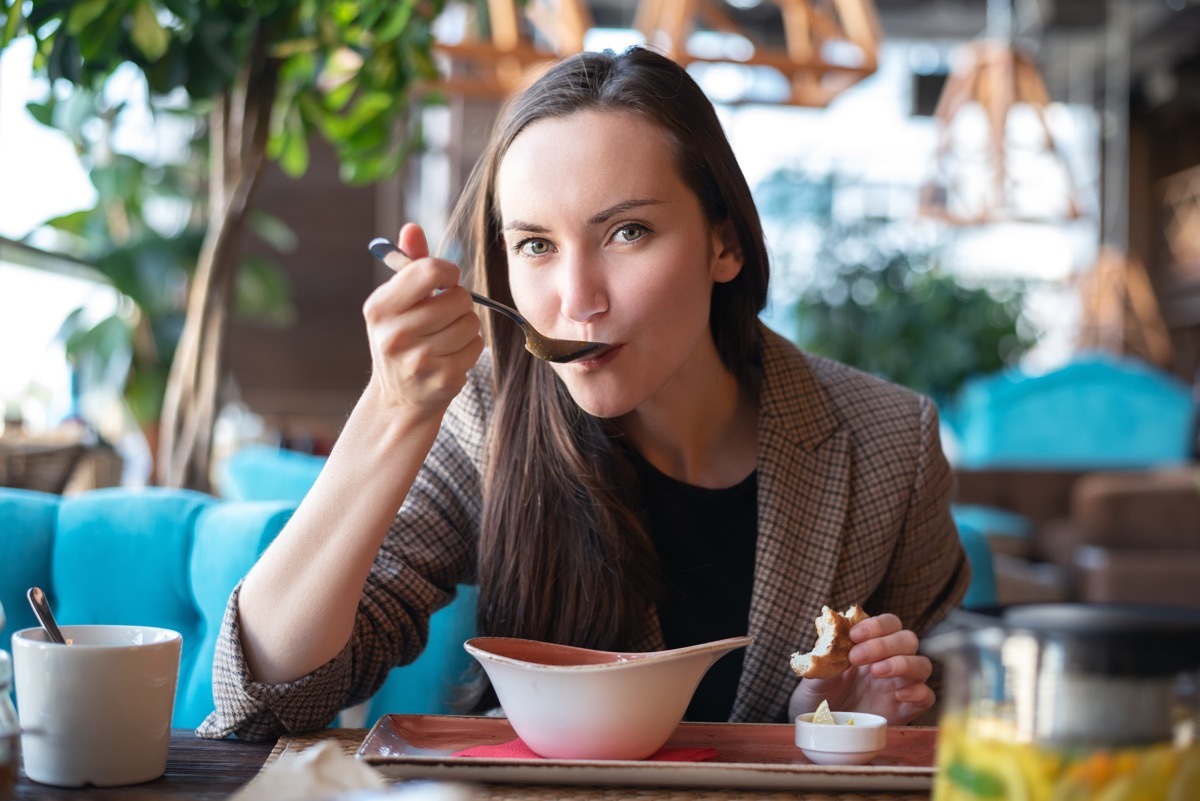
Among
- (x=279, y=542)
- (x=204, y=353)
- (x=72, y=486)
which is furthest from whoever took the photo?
(x=72, y=486)

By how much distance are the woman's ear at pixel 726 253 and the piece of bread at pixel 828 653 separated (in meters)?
0.48

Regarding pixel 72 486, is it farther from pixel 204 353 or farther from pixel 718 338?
pixel 718 338

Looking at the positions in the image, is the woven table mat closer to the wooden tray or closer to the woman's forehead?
the wooden tray

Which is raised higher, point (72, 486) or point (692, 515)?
point (692, 515)

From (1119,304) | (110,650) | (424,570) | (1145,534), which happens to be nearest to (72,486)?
Result: (424,570)

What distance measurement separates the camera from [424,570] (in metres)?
1.28

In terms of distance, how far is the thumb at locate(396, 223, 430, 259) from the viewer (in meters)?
0.96

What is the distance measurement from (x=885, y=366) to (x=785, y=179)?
6.56 ft

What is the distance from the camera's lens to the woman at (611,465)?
1038 mm

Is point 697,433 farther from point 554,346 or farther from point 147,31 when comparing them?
point 147,31

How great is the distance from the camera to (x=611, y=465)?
139cm

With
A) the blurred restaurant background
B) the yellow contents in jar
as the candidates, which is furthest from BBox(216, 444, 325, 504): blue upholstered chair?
the yellow contents in jar

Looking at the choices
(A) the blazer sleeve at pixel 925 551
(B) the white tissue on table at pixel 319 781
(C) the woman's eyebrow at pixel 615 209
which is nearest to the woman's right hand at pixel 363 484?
(C) the woman's eyebrow at pixel 615 209

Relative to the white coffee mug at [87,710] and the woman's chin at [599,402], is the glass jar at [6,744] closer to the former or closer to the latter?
the white coffee mug at [87,710]
